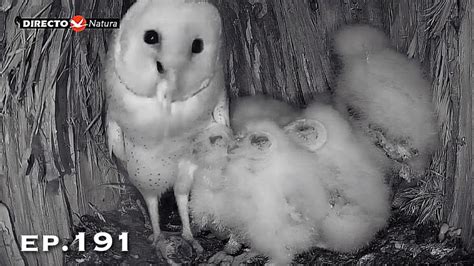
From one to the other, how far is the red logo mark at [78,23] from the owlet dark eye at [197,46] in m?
0.18

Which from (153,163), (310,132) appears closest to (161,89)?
(153,163)

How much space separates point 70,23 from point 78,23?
13 mm

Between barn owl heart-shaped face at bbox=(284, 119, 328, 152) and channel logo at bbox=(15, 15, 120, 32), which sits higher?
channel logo at bbox=(15, 15, 120, 32)

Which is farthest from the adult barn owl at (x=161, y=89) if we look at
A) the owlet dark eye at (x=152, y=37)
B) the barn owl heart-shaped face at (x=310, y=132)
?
the barn owl heart-shaped face at (x=310, y=132)

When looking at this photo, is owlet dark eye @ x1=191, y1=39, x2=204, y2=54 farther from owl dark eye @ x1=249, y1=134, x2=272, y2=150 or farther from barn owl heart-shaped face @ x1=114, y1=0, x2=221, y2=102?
owl dark eye @ x1=249, y1=134, x2=272, y2=150

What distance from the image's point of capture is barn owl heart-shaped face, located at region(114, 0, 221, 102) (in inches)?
47.8

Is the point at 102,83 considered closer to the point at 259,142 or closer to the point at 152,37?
the point at 152,37

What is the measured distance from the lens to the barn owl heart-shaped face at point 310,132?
51.5 inches

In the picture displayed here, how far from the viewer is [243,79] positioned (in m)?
1.37

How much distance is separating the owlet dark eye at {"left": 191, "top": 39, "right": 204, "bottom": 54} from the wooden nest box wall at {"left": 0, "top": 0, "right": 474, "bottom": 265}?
0.08 m

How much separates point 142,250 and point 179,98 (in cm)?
27

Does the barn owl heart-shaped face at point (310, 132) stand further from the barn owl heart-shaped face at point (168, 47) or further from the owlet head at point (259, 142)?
the barn owl heart-shaped face at point (168, 47)

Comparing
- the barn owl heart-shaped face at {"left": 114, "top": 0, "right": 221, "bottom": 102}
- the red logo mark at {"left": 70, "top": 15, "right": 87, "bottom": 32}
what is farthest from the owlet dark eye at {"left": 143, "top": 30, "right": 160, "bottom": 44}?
the red logo mark at {"left": 70, "top": 15, "right": 87, "bottom": 32}

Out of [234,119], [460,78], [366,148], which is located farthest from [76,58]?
[460,78]
